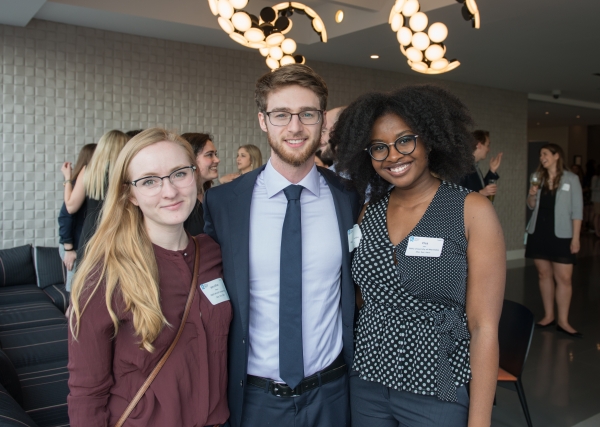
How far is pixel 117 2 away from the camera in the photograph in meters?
5.25

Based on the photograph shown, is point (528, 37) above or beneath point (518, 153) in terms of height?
above

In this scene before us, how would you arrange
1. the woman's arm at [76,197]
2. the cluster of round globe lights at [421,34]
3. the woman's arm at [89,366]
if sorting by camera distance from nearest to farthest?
the woman's arm at [89,366] < the cluster of round globe lights at [421,34] < the woman's arm at [76,197]

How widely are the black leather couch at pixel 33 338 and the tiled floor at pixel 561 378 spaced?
2.86 m

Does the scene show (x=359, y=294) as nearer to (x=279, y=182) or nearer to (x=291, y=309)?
(x=291, y=309)

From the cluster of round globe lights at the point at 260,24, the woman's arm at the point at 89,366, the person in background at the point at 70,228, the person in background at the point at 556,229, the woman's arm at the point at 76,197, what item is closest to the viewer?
the woman's arm at the point at 89,366

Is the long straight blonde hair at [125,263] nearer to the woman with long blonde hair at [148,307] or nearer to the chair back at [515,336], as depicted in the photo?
the woman with long blonde hair at [148,307]

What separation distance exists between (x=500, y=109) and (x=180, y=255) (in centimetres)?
981

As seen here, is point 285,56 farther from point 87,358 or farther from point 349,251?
point 87,358

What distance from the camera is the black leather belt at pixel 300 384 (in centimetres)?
176

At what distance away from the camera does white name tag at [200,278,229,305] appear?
1653mm

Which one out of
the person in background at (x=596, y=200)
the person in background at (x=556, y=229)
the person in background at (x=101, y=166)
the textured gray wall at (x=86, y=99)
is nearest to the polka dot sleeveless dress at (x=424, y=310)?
the person in background at (x=101, y=166)

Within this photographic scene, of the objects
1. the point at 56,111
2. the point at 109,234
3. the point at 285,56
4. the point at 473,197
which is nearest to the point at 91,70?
the point at 56,111

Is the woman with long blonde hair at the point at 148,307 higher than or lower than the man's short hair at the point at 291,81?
lower

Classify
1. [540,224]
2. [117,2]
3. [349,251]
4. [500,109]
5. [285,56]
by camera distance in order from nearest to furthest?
[349,251] < [285,56] < [117,2] < [540,224] < [500,109]
